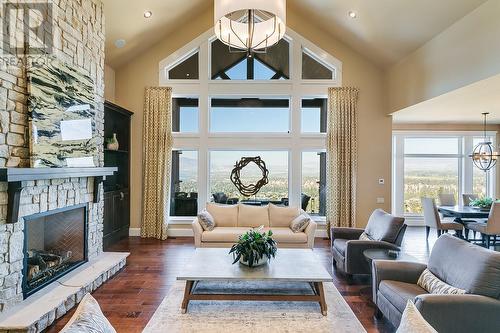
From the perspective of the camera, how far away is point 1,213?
2.93 metres

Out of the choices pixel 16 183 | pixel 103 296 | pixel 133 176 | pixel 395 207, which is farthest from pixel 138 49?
pixel 395 207

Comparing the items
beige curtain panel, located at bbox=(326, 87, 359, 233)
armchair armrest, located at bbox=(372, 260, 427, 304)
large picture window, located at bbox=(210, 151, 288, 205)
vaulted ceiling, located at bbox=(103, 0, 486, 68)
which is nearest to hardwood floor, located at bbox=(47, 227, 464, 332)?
armchair armrest, located at bbox=(372, 260, 427, 304)

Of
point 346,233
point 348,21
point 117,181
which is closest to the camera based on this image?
point 346,233

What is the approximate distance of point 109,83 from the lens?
22.1 ft

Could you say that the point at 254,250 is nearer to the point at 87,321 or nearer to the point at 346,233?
the point at 346,233

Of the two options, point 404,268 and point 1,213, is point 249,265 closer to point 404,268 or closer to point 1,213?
point 404,268

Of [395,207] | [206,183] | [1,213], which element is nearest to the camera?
[1,213]

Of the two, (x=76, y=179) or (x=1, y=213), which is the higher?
(x=76, y=179)

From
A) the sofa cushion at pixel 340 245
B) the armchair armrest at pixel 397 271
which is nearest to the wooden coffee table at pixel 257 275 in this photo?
the armchair armrest at pixel 397 271

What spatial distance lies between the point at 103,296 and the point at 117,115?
13.5 feet

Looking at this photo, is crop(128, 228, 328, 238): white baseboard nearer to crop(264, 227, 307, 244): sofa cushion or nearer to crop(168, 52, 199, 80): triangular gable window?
crop(264, 227, 307, 244): sofa cushion

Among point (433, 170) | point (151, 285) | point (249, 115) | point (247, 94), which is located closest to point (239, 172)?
point (249, 115)

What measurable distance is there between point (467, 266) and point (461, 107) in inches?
182

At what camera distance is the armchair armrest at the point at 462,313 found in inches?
88.7
